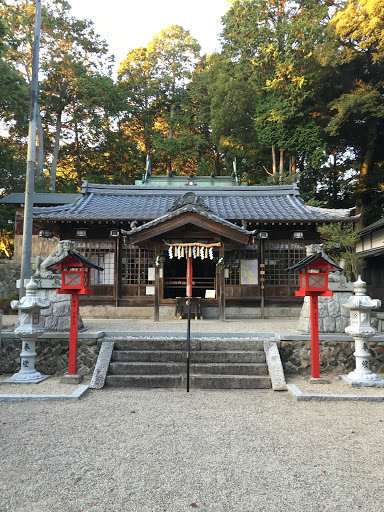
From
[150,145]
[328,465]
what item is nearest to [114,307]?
[328,465]

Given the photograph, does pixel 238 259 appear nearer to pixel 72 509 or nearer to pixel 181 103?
pixel 72 509

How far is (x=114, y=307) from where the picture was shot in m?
13.5

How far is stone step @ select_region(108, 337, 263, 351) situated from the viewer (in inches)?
292

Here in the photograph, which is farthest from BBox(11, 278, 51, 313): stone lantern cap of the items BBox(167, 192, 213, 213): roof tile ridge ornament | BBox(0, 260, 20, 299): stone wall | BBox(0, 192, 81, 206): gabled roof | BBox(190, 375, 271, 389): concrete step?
BBox(0, 260, 20, 299): stone wall

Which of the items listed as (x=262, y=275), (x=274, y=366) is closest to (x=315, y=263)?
(x=274, y=366)

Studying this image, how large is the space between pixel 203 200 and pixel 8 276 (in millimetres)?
12690

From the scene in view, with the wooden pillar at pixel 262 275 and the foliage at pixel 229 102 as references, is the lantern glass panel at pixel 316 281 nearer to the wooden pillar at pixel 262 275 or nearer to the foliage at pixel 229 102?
the wooden pillar at pixel 262 275

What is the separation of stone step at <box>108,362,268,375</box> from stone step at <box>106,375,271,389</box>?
0.27 metres

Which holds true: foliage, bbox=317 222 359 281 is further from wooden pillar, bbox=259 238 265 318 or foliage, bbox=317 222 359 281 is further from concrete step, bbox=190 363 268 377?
concrete step, bbox=190 363 268 377

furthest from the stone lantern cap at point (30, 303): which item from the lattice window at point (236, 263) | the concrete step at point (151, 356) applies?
the lattice window at point (236, 263)

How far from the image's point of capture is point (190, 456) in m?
3.77

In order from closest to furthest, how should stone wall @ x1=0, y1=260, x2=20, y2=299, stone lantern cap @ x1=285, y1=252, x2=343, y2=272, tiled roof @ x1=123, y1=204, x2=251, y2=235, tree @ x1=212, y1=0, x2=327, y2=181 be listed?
1. stone lantern cap @ x1=285, y1=252, x2=343, y2=272
2. tiled roof @ x1=123, y1=204, x2=251, y2=235
3. stone wall @ x1=0, y1=260, x2=20, y2=299
4. tree @ x1=212, y1=0, x2=327, y2=181

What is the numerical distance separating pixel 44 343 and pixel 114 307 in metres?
6.14

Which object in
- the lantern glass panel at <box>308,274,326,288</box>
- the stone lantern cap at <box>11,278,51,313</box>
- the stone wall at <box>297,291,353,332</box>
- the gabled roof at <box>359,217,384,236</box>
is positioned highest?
the gabled roof at <box>359,217,384,236</box>
